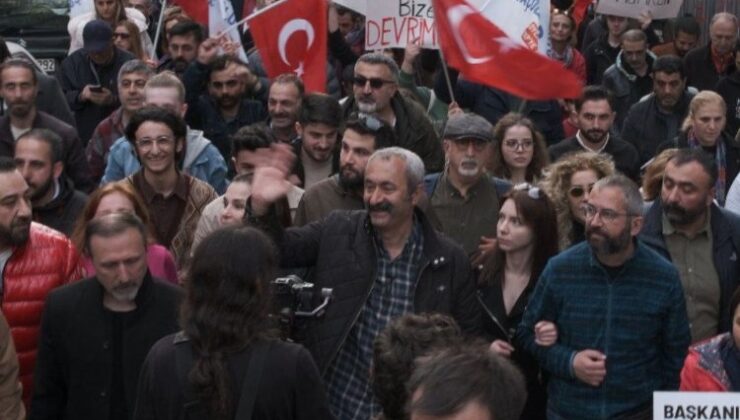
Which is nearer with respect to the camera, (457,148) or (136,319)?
(136,319)

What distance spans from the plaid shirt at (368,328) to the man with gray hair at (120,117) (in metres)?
3.68

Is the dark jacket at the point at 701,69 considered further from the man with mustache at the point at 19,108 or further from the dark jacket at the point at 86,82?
the man with mustache at the point at 19,108

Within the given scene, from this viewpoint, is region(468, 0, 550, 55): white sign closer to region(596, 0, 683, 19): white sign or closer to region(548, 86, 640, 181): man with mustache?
region(548, 86, 640, 181): man with mustache

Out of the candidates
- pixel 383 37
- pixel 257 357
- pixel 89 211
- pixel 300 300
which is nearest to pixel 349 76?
pixel 383 37

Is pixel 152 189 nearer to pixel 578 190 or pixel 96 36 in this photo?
pixel 578 190

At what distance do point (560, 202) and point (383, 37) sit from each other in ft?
11.7

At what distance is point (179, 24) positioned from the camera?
12727 mm

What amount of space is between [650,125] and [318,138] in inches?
149

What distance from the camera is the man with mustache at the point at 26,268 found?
652 centimetres

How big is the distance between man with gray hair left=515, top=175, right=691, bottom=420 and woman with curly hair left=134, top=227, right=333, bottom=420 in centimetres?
203

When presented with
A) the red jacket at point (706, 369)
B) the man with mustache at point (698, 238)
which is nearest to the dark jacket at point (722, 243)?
the man with mustache at point (698, 238)

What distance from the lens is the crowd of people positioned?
4805 millimetres

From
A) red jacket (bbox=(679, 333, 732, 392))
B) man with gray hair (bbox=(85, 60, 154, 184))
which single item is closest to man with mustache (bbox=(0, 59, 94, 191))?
man with gray hair (bbox=(85, 60, 154, 184))

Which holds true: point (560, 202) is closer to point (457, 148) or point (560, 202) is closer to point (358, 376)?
point (457, 148)
